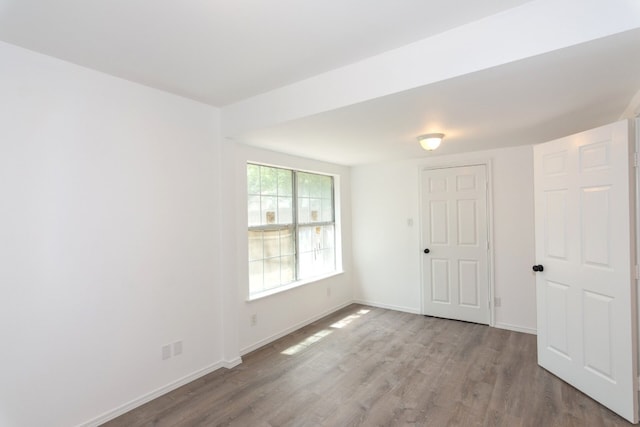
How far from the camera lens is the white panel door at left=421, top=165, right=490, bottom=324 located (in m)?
4.28

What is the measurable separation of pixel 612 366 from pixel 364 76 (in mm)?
2792

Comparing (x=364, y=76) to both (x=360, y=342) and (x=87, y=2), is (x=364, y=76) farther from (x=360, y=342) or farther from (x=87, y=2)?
(x=360, y=342)

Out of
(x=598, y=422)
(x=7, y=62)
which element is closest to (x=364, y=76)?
(x=7, y=62)

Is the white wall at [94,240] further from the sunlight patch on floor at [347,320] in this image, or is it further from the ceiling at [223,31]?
the sunlight patch on floor at [347,320]

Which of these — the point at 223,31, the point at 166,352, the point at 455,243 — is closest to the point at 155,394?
the point at 166,352

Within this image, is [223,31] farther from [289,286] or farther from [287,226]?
[289,286]

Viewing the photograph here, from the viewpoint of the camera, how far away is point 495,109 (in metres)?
2.57

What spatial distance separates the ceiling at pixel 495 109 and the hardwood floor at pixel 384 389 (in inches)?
90.4

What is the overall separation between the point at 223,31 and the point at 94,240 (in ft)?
5.62

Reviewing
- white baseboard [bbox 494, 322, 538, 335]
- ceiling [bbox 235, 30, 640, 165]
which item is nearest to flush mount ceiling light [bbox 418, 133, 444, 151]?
ceiling [bbox 235, 30, 640, 165]

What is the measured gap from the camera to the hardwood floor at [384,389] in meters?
2.36

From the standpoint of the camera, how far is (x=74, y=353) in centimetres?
221

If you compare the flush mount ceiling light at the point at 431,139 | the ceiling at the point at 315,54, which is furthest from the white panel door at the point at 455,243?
the ceiling at the point at 315,54

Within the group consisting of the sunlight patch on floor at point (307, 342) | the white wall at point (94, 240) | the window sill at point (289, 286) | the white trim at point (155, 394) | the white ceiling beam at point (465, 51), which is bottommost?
the sunlight patch on floor at point (307, 342)
